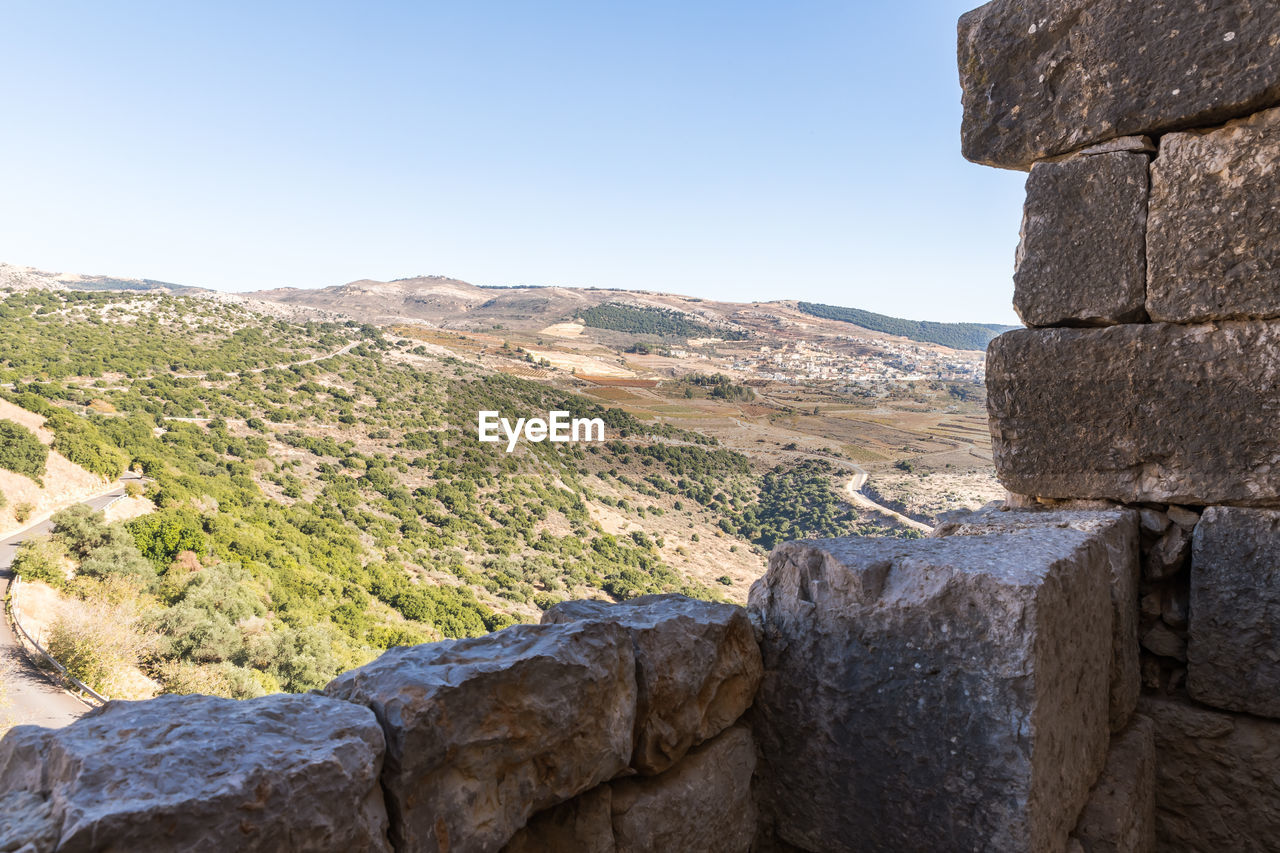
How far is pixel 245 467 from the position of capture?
31266 millimetres

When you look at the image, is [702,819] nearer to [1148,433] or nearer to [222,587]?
[1148,433]

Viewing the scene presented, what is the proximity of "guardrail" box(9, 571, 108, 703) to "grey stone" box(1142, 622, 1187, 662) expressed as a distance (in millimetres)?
16280

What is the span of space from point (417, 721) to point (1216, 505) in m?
2.26

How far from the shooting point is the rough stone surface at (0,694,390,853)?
100 centimetres

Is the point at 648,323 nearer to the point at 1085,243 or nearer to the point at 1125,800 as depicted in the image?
the point at 1085,243

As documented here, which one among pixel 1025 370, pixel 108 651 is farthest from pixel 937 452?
pixel 1025 370

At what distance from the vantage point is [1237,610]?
2.28 m

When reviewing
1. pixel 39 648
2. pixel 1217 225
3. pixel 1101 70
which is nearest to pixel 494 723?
pixel 1217 225

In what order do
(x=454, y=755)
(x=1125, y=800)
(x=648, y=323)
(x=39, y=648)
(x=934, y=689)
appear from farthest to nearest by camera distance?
1. (x=648, y=323)
2. (x=39, y=648)
3. (x=1125, y=800)
4. (x=934, y=689)
5. (x=454, y=755)

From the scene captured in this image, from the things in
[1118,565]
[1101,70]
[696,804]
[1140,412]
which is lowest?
[696,804]

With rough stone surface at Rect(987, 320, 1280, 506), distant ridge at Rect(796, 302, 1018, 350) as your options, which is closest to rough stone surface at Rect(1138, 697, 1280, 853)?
rough stone surface at Rect(987, 320, 1280, 506)

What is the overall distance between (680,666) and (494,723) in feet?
1.70

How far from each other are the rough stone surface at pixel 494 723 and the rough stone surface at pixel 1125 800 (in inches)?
49.7

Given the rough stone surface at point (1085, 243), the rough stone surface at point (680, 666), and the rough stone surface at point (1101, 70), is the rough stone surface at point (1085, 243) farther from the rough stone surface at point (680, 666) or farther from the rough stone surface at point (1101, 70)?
the rough stone surface at point (680, 666)
